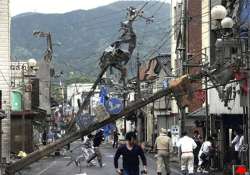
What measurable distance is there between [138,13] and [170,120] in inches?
1263

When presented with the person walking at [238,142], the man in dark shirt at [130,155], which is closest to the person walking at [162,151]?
the person walking at [238,142]

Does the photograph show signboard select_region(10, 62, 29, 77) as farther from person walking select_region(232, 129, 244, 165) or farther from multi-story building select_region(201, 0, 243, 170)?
person walking select_region(232, 129, 244, 165)

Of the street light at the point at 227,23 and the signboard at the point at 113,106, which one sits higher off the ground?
the street light at the point at 227,23

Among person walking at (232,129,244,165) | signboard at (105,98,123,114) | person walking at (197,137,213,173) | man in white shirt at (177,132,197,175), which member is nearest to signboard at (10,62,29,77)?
person walking at (197,137,213,173)

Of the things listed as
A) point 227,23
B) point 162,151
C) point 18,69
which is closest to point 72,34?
point 18,69

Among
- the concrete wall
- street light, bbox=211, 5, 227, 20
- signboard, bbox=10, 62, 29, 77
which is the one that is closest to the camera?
street light, bbox=211, 5, 227, 20

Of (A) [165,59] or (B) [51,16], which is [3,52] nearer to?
(A) [165,59]

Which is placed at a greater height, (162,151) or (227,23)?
(227,23)

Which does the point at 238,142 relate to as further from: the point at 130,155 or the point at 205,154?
the point at 130,155

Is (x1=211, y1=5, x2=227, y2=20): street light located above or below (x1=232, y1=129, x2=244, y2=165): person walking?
above

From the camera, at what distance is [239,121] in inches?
1149

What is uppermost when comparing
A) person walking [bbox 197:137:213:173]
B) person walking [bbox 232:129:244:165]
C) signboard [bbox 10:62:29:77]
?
signboard [bbox 10:62:29:77]

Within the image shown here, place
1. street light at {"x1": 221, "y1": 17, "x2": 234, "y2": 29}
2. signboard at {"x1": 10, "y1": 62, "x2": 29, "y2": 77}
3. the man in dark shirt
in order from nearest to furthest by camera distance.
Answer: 1. the man in dark shirt
2. street light at {"x1": 221, "y1": 17, "x2": 234, "y2": 29}
3. signboard at {"x1": 10, "y1": 62, "x2": 29, "y2": 77}

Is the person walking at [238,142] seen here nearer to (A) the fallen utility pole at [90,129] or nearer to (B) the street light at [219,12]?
(B) the street light at [219,12]
